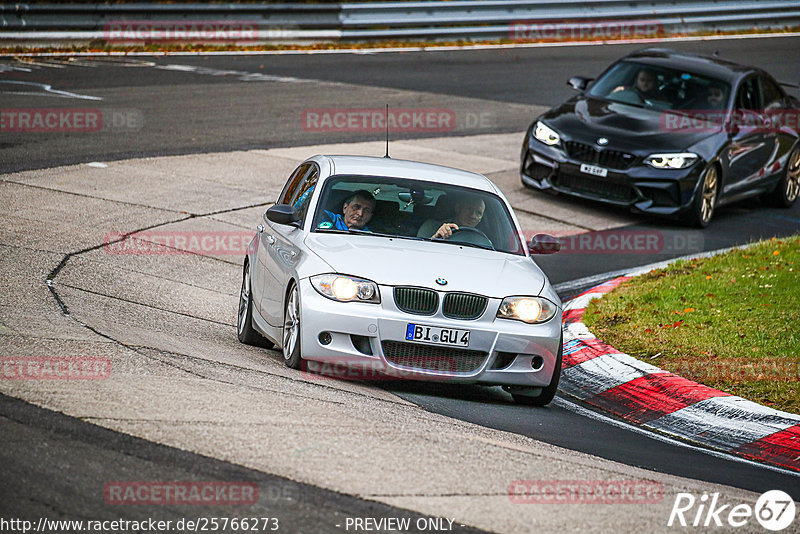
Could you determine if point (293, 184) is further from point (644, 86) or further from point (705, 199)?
point (644, 86)

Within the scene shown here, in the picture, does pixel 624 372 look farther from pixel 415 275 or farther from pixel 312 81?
pixel 312 81

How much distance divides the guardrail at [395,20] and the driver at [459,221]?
1642cm

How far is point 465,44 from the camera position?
29922 mm

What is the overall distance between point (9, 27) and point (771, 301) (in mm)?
17051

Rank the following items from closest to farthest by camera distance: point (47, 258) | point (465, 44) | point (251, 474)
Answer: point (251, 474) → point (47, 258) → point (465, 44)

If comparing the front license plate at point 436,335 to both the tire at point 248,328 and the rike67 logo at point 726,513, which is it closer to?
the tire at point 248,328

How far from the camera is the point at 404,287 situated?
7.60 metres

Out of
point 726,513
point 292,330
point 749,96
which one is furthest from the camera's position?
point 749,96

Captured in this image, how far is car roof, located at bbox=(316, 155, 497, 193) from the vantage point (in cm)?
893

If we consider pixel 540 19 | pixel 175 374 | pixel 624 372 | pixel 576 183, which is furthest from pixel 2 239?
pixel 540 19

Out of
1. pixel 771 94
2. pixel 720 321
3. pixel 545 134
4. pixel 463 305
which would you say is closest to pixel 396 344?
pixel 463 305

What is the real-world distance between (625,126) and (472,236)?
7.10 m

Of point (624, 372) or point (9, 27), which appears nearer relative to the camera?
point (624, 372)

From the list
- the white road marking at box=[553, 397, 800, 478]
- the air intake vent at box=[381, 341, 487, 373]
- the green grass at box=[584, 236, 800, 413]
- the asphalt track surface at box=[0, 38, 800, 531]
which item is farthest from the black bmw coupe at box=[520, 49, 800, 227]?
the air intake vent at box=[381, 341, 487, 373]
